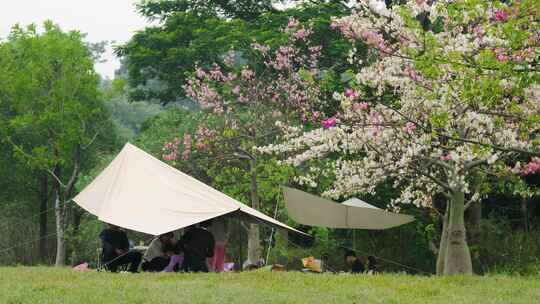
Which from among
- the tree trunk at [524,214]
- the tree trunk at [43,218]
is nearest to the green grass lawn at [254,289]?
the tree trunk at [524,214]

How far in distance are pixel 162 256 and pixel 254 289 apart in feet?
16.4

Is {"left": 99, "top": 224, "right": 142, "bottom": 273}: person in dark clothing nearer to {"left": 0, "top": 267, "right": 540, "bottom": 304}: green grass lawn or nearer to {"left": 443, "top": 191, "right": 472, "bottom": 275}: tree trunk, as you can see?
{"left": 0, "top": 267, "right": 540, "bottom": 304}: green grass lawn

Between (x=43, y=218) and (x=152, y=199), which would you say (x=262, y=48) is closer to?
(x=152, y=199)

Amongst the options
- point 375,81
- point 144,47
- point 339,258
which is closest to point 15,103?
point 144,47

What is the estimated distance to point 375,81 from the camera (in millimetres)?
14844

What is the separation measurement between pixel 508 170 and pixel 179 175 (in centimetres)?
626

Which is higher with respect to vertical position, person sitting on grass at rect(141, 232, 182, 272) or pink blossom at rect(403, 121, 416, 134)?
pink blossom at rect(403, 121, 416, 134)

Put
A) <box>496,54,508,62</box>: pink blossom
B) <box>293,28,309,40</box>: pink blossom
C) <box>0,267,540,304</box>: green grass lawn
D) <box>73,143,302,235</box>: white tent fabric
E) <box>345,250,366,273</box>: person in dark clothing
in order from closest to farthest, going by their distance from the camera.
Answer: <box>496,54,508,62</box>: pink blossom < <box>0,267,540,304</box>: green grass lawn < <box>73,143,302,235</box>: white tent fabric < <box>345,250,366,273</box>: person in dark clothing < <box>293,28,309,40</box>: pink blossom

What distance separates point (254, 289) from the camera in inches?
420

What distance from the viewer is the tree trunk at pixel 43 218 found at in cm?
3244

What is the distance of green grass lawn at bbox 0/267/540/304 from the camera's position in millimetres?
9789

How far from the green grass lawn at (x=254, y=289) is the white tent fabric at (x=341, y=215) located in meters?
5.19

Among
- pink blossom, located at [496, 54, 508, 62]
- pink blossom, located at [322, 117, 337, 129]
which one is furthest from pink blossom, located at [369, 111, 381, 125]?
pink blossom, located at [496, 54, 508, 62]

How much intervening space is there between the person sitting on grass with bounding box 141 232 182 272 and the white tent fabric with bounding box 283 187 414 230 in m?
3.63
